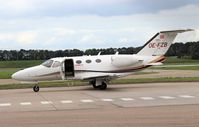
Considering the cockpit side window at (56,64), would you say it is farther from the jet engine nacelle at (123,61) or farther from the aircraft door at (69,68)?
the jet engine nacelle at (123,61)

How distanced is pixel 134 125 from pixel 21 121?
3.59 metres

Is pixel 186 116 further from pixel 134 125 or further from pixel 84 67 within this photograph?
pixel 84 67

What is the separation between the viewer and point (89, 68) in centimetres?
2891

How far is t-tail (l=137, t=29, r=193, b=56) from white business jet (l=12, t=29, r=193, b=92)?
0.48 m

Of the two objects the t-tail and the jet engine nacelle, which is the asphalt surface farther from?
the t-tail

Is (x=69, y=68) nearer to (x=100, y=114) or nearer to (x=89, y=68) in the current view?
(x=89, y=68)

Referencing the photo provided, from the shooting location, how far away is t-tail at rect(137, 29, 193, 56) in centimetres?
3022

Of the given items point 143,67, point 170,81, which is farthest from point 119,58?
point 170,81

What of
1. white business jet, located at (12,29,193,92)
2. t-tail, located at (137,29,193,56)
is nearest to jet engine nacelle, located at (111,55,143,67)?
white business jet, located at (12,29,193,92)

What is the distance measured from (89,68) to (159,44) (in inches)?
210

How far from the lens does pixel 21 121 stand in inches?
523

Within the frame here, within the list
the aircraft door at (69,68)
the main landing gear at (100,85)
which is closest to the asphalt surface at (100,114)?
the main landing gear at (100,85)

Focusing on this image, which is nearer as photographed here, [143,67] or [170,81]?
[143,67]

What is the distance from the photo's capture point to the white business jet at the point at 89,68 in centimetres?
2819
